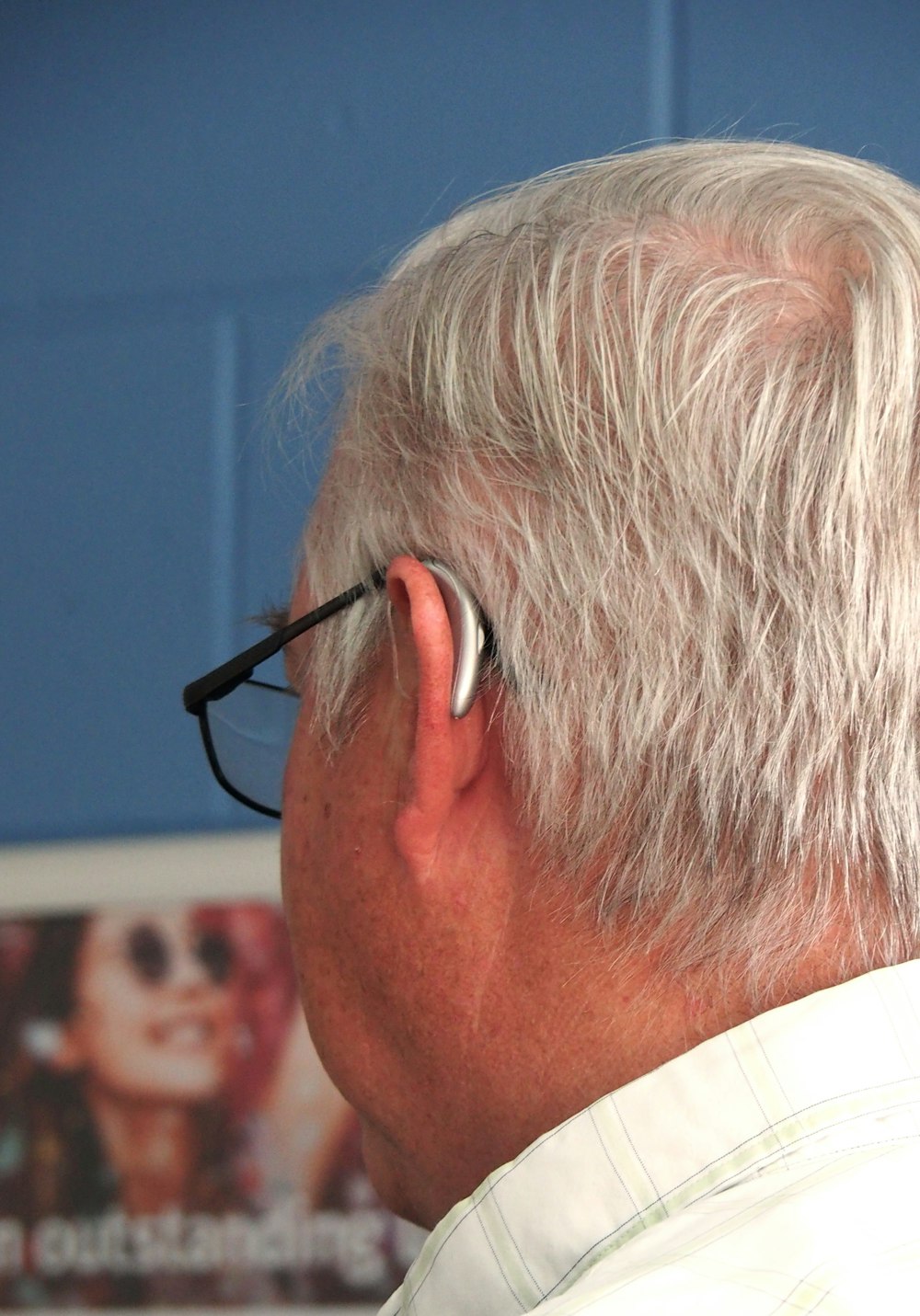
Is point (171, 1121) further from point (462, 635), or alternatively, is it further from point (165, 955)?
point (462, 635)

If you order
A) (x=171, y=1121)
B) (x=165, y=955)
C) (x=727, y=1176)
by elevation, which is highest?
(x=727, y=1176)

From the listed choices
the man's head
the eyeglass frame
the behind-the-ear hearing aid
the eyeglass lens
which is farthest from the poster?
the behind-the-ear hearing aid

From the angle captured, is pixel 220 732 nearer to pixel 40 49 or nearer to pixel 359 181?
pixel 359 181

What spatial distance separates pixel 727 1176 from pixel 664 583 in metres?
0.24

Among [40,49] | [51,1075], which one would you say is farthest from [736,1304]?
[40,49]

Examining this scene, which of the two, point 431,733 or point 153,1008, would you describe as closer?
point 431,733

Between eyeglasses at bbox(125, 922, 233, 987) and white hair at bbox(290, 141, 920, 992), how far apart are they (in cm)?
59

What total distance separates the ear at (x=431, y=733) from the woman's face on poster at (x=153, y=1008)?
557 millimetres

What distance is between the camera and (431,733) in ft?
1.94

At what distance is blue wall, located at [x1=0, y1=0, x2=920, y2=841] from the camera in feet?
3.67

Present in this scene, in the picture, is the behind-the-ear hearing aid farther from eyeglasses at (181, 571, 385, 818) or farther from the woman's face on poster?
the woman's face on poster

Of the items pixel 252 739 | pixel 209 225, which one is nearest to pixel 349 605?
pixel 252 739

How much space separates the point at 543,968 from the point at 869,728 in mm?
176

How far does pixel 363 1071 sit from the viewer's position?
659 millimetres
